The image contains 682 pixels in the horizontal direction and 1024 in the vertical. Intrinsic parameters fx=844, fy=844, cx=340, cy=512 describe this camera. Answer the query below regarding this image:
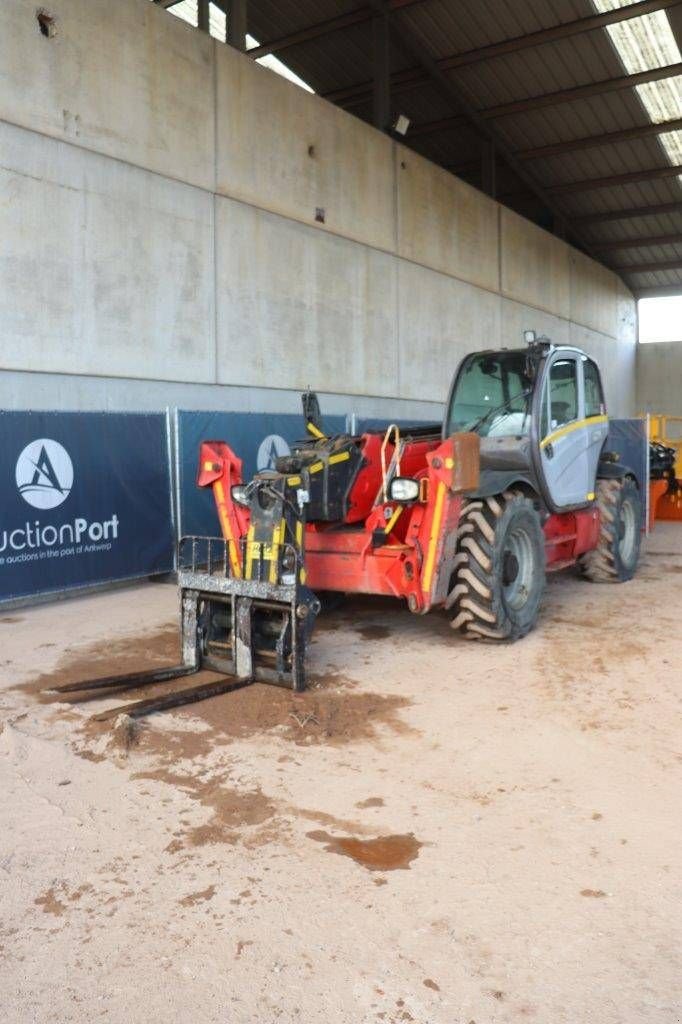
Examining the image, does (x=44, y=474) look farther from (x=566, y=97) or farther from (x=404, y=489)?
(x=566, y=97)

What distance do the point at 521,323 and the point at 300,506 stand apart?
16384mm

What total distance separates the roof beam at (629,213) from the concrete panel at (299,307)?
37.2 ft

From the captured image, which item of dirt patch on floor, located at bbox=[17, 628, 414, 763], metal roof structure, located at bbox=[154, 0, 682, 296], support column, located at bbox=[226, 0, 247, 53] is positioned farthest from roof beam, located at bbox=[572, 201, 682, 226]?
dirt patch on floor, located at bbox=[17, 628, 414, 763]

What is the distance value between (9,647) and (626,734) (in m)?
4.73

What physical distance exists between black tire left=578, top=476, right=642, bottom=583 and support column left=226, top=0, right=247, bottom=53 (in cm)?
938

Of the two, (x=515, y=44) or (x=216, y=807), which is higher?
(x=515, y=44)

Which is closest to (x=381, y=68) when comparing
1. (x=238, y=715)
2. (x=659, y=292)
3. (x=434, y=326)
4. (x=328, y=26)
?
(x=328, y=26)

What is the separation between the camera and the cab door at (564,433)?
24.3ft

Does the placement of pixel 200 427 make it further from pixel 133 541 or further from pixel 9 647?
pixel 9 647

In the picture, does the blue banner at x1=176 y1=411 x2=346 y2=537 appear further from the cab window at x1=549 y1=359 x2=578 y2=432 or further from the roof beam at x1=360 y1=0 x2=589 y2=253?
the roof beam at x1=360 y1=0 x2=589 y2=253

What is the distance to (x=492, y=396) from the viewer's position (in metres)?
7.63

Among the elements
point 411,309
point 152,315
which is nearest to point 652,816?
point 152,315

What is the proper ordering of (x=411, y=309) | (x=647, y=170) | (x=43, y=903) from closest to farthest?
1. (x=43, y=903)
2. (x=411, y=309)
3. (x=647, y=170)

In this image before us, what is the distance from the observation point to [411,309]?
16.2 m
